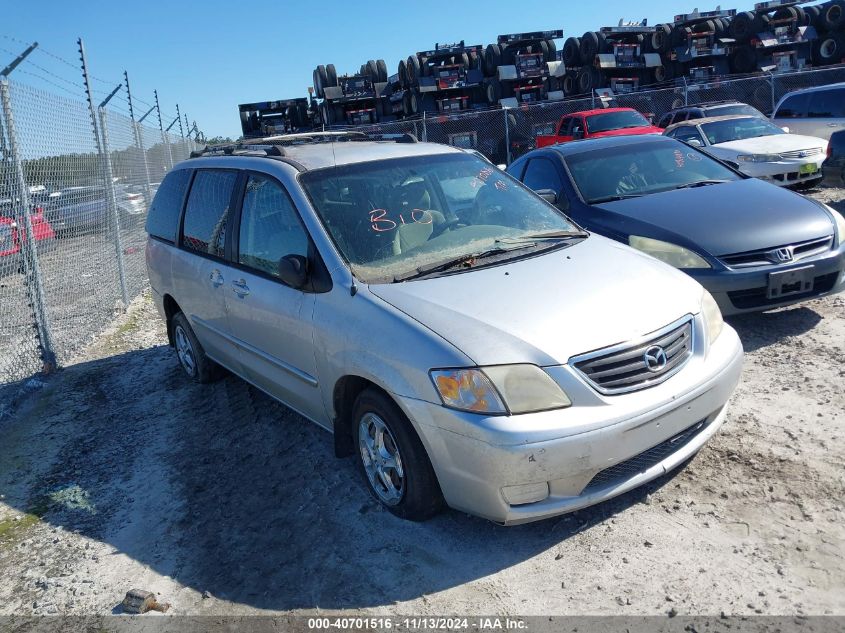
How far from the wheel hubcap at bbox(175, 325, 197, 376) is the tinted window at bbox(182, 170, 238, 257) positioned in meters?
0.91

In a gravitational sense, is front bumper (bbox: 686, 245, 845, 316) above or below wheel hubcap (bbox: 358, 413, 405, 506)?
above

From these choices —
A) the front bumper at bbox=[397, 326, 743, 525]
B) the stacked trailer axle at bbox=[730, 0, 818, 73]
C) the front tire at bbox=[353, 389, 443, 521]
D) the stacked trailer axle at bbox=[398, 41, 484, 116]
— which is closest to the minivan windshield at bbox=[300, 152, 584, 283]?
the front tire at bbox=[353, 389, 443, 521]

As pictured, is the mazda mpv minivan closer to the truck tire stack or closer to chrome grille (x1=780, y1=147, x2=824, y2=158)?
chrome grille (x1=780, y1=147, x2=824, y2=158)

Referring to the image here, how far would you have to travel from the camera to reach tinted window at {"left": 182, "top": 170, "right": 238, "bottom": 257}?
466cm

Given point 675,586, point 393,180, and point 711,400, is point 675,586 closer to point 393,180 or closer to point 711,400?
point 711,400

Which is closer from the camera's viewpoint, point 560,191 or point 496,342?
point 496,342

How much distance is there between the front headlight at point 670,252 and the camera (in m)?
5.04

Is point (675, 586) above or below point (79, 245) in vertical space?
below

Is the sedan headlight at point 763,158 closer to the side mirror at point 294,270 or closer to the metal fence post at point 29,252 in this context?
the side mirror at point 294,270

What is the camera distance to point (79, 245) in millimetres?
8430

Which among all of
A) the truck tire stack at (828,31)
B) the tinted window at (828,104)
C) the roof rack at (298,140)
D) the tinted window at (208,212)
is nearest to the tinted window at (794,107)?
the tinted window at (828,104)

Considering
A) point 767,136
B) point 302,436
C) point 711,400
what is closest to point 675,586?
point 711,400

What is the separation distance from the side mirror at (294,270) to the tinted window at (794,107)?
13338mm

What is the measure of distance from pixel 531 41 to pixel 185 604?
22.9 m
